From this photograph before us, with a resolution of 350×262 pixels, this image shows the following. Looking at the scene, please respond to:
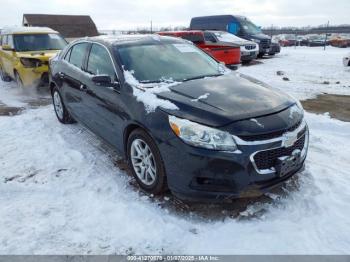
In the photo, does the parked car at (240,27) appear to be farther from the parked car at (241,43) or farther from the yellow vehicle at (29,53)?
the yellow vehicle at (29,53)

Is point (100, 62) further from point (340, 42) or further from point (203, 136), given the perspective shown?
point (340, 42)

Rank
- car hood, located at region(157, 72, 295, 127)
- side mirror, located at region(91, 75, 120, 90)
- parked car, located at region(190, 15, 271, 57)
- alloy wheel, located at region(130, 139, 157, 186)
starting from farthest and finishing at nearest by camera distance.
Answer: parked car, located at region(190, 15, 271, 57)
side mirror, located at region(91, 75, 120, 90)
alloy wheel, located at region(130, 139, 157, 186)
car hood, located at region(157, 72, 295, 127)

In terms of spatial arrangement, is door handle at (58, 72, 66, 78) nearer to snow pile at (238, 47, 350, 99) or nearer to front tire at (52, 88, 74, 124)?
front tire at (52, 88, 74, 124)

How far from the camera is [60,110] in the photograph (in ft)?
19.9

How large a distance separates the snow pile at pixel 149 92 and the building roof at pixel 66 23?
42411 millimetres

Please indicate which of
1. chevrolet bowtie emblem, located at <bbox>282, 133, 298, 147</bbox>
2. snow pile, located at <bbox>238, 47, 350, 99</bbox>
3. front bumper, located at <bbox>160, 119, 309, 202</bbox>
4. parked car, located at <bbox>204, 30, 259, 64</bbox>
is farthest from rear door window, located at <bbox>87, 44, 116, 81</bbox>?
parked car, located at <bbox>204, 30, 259, 64</bbox>

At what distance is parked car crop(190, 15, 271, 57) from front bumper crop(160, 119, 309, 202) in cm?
1541

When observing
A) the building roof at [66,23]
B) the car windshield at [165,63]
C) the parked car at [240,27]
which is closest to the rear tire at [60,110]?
the car windshield at [165,63]

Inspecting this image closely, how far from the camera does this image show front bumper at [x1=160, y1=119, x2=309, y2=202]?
2887 millimetres

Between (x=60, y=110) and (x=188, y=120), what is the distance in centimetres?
382

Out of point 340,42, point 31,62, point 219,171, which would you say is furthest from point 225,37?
point 340,42

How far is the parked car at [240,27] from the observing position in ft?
56.9

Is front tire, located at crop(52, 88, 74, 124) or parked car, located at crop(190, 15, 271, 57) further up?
parked car, located at crop(190, 15, 271, 57)

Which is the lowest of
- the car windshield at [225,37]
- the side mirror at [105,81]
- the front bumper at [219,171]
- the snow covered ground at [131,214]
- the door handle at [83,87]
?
the snow covered ground at [131,214]
